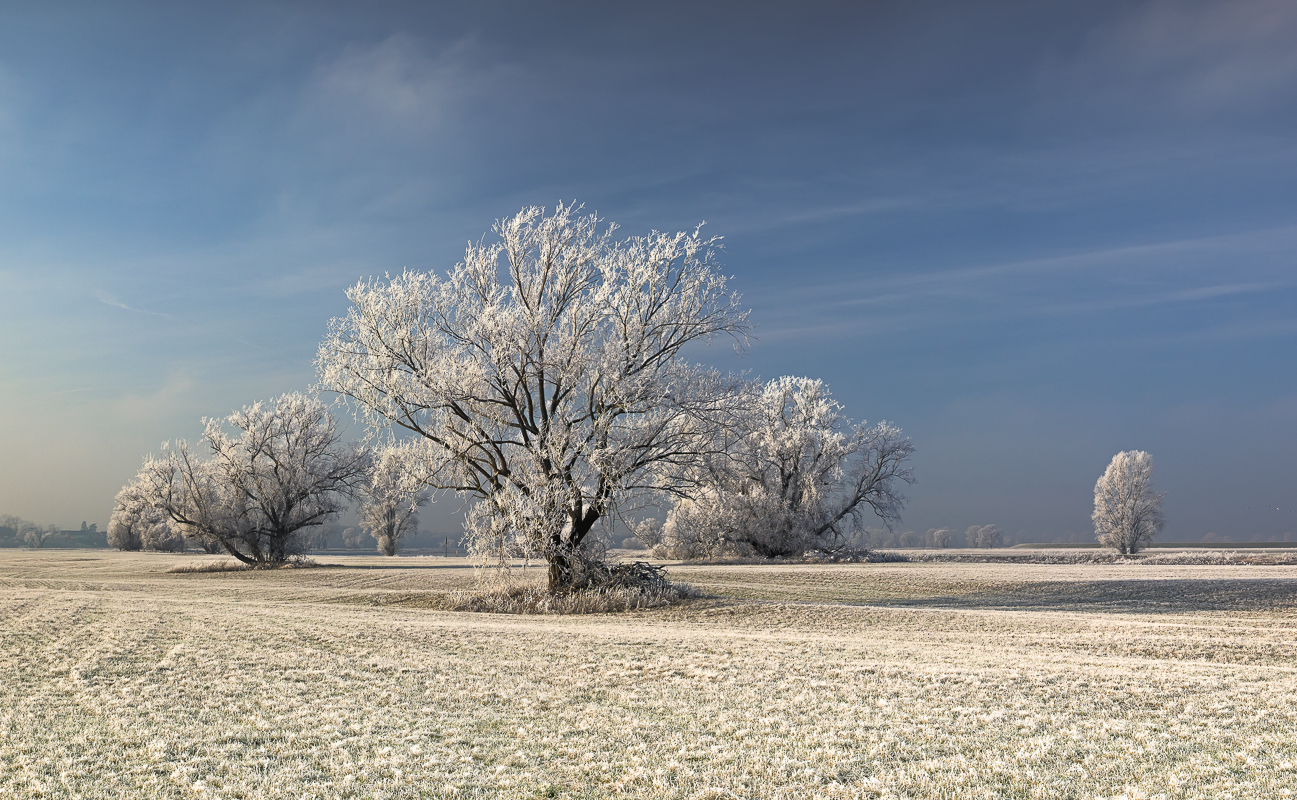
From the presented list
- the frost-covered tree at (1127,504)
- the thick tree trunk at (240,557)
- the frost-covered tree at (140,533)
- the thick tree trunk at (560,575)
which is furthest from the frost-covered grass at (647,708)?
the frost-covered tree at (140,533)

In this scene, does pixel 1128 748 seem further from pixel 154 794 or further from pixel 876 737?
pixel 154 794

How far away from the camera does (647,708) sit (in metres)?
7.52

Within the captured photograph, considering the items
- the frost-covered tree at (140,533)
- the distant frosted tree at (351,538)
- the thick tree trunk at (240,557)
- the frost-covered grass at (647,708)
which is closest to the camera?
the frost-covered grass at (647,708)

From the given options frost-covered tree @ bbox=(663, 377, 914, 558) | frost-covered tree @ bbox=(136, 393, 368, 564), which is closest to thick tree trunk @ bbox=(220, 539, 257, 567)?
frost-covered tree @ bbox=(136, 393, 368, 564)

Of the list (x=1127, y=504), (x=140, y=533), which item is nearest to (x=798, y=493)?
(x=1127, y=504)

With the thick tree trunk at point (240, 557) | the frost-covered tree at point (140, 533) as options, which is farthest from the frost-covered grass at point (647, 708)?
the frost-covered tree at point (140, 533)

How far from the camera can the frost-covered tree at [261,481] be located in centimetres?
4244

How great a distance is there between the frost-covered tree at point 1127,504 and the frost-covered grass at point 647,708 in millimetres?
53645

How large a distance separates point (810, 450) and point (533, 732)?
45729mm

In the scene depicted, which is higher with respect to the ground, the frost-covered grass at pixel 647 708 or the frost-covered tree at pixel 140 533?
the frost-covered grass at pixel 647 708

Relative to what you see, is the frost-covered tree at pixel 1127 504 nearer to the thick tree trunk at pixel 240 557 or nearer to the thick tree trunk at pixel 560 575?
the thick tree trunk at pixel 560 575

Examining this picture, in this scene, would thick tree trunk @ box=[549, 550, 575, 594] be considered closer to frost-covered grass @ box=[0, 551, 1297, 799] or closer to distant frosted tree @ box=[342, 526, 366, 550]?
frost-covered grass @ box=[0, 551, 1297, 799]

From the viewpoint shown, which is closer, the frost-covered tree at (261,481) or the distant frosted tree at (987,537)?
the frost-covered tree at (261,481)

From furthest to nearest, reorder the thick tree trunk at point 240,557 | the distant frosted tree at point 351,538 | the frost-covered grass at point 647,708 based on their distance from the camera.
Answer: the distant frosted tree at point 351,538
the thick tree trunk at point 240,557
the frost-covered grass at point 647,708
